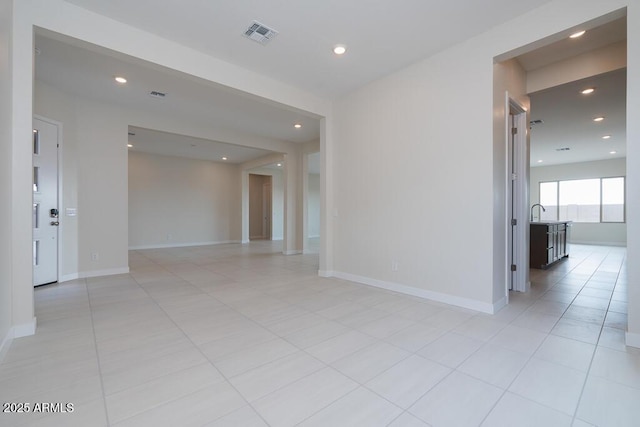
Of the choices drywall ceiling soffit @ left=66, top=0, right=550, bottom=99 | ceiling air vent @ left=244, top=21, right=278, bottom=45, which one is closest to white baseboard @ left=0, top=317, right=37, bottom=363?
drywall ceiling soffit @ left=66, top=0, right=550, bottom=99

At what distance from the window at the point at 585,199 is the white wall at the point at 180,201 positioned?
475 inches

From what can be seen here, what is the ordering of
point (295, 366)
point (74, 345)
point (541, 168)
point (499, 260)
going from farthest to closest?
point (541, 168) < point (499, 260) < point (74, 345) < point (295, 366)

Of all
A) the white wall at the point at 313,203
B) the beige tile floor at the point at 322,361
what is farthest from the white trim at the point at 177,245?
the beige tile floor at the point at 322,361

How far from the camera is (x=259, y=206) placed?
40.5 ft

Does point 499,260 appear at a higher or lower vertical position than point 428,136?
lower

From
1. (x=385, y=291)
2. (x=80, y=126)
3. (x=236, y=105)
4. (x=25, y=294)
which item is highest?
(x=236, y=105)

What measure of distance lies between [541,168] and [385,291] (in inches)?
435

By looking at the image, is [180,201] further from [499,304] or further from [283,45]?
[499,304]

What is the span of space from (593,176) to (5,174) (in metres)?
14.4

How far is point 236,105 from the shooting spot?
4.99 meters

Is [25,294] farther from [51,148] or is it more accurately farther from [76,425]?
[51,148]

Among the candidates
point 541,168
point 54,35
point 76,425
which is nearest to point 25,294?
point 76,425

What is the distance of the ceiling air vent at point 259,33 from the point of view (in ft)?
9.60

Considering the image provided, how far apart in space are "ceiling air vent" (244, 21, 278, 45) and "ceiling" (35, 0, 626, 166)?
2.6 inches
